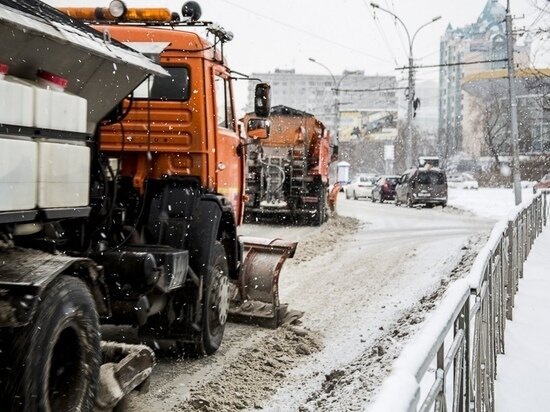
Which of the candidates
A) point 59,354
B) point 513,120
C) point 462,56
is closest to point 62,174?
point 59,354

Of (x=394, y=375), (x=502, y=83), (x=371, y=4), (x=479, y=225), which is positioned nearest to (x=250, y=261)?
(x=394, y=375)

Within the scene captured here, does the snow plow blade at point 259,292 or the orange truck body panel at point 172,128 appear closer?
the orange truck body panel at point 172,128

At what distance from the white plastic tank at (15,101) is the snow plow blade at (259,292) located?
166 inches

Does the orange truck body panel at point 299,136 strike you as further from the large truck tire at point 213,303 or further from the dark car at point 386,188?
the dark car at point 386,188

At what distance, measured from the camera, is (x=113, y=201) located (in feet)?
18.0

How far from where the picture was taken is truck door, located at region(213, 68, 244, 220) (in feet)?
21.2

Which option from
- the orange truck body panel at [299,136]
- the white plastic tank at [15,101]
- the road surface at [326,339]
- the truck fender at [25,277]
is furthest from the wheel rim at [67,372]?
the orange truck body panel at [299,136]

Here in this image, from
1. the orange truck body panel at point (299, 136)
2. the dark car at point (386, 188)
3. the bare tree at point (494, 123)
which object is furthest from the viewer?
the bare tree at point (494, 123)

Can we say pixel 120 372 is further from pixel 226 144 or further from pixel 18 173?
pixel 226 144

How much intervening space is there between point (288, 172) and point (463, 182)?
139 ft

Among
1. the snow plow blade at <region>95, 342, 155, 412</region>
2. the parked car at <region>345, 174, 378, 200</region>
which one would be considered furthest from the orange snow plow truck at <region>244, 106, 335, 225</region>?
the parked car at <region>345, 174, 378, 200</region>

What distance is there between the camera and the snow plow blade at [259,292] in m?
7.55

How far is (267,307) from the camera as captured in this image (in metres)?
7.63

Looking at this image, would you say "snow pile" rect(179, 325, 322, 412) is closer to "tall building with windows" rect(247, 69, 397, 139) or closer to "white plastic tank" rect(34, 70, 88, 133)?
"white plastic tank" rect(34, 70, 88, 133)
